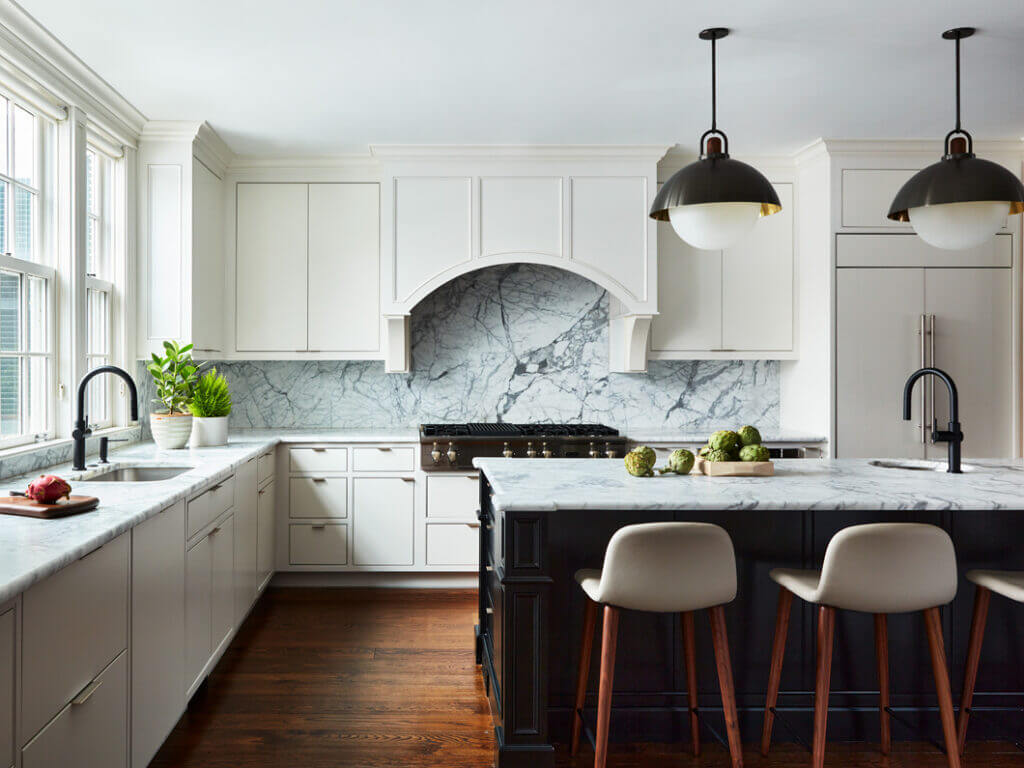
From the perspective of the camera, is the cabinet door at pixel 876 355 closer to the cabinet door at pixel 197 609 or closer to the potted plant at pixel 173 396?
the cabinet door at pixel 197 609

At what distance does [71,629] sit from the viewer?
5.76 feet

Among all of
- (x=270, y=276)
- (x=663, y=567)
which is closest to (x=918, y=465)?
(x=663, y=567)

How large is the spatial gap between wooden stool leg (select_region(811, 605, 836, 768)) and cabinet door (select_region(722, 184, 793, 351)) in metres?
2.67

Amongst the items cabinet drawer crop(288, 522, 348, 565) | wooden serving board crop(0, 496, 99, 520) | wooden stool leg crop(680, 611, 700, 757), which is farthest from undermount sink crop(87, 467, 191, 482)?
wooden stool leg crop(680, 611, 700, 757)

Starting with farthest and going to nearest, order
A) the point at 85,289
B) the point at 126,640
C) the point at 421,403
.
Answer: the point at 421,403
the point at 85,289
the point at 126,640

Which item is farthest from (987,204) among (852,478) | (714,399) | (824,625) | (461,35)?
(714,399)

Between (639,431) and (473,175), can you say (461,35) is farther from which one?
(639,431)

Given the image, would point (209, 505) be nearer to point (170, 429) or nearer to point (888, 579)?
point (170, 429)

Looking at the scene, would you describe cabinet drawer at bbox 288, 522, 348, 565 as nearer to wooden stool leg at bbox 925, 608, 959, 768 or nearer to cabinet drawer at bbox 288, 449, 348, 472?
cabinet drawer at bbox 288, 449, 348, 472

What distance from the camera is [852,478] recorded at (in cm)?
271

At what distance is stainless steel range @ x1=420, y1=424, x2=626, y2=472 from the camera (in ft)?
14.1

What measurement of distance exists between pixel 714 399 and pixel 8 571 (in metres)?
4.20

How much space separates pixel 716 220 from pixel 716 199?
0.42 ft

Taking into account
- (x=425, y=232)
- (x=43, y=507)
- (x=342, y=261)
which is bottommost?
(x=43, y=507)
